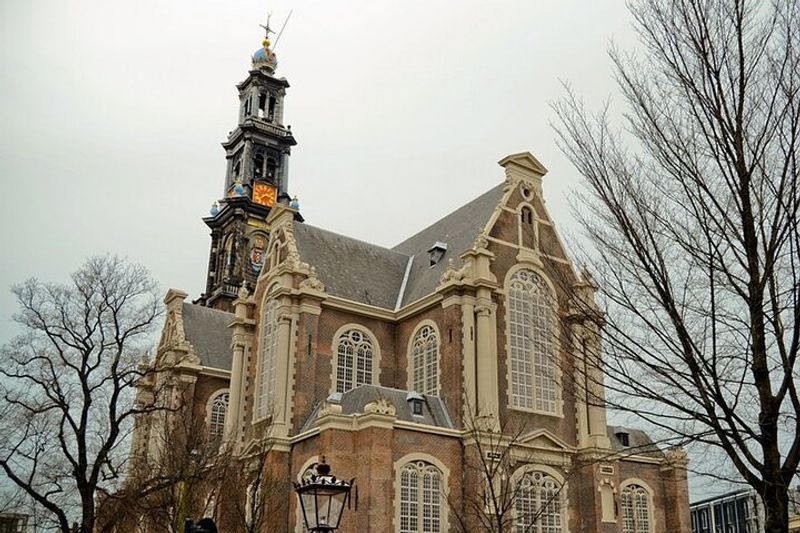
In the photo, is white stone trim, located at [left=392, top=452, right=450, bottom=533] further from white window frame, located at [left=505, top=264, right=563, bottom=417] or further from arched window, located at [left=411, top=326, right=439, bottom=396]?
white window frame, located at [left=505, top=264, right=563, bottom=417]

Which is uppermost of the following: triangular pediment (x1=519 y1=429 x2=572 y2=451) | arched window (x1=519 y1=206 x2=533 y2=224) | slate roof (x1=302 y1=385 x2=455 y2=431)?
arched window (x1=519 y1=206 x2=533 y2=224)

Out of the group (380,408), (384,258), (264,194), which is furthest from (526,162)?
(264,194)

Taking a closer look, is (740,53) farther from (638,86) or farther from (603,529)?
(603,529)

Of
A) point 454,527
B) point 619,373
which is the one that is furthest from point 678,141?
point 454,527

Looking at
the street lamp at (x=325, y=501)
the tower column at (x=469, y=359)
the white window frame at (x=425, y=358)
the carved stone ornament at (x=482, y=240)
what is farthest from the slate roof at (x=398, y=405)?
the street lamp at (x=325, y=501)

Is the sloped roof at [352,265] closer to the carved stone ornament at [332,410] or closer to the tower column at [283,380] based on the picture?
the tower column at [283,380]

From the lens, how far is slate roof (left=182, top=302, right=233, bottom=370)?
50.5m

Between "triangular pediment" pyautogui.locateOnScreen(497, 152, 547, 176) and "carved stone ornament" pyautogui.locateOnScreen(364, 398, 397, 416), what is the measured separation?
14.8 metres

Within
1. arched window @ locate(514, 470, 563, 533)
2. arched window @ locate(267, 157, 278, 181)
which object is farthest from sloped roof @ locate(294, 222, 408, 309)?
arched window @ locate(267, 157, 278, 181)

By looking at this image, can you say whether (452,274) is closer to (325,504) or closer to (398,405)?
(398,405)

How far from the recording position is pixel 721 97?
12.1 m

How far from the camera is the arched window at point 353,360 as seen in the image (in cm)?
3856

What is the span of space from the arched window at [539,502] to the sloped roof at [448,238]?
10.2 meters

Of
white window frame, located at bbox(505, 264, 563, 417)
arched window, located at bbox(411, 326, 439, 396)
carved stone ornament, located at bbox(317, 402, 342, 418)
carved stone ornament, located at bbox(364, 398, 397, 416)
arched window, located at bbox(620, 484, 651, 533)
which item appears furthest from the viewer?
arched window, located at bbox(620, 484, 651, 533)
